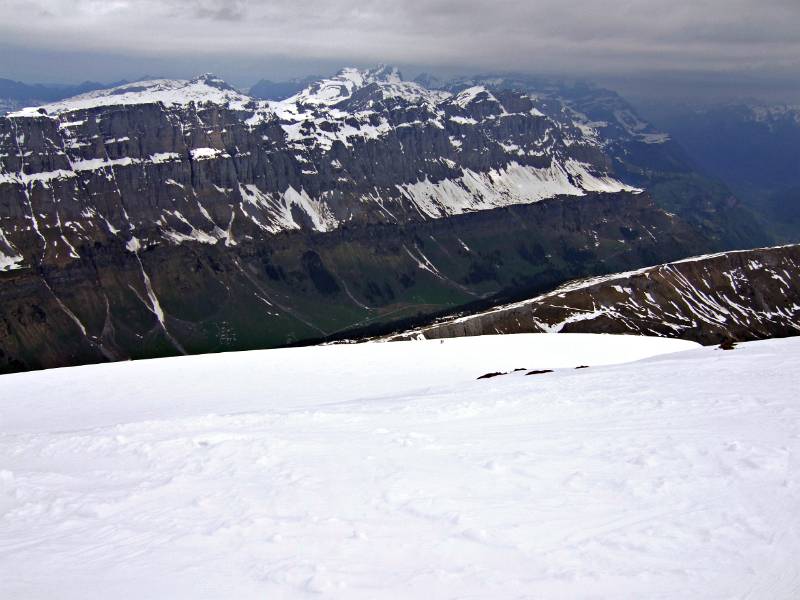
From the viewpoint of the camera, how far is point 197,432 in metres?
20.2

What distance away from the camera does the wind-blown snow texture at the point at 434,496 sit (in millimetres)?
12172

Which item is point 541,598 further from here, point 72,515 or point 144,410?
point 144,410

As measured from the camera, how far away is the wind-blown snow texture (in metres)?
12.2

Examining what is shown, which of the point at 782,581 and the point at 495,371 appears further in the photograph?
the point at 495,371

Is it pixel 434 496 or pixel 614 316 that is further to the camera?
pixel 614 316

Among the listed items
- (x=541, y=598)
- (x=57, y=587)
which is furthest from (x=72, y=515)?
(x=541, y=598)

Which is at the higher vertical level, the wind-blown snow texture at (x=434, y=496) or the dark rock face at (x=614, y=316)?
the wind-blown snow texture at (x=434, y=496)

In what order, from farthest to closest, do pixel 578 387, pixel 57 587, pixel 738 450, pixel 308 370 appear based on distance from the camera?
pixel 308 370 < pixel 578 387 < pixel 738 450 < pixel 57 587

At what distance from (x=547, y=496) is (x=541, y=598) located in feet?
11.9

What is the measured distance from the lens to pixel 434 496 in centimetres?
1505

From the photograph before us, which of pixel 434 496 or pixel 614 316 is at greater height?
pixel 434 496

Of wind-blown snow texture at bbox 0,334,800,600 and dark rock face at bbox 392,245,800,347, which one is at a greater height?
wind-blown snow texture at bbox 0,334,800,600

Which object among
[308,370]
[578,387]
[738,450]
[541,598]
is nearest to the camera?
[541,598]

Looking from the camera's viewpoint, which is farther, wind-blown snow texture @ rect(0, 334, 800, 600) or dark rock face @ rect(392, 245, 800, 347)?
dark rock face @ rect(392, 245, 800, 347)
